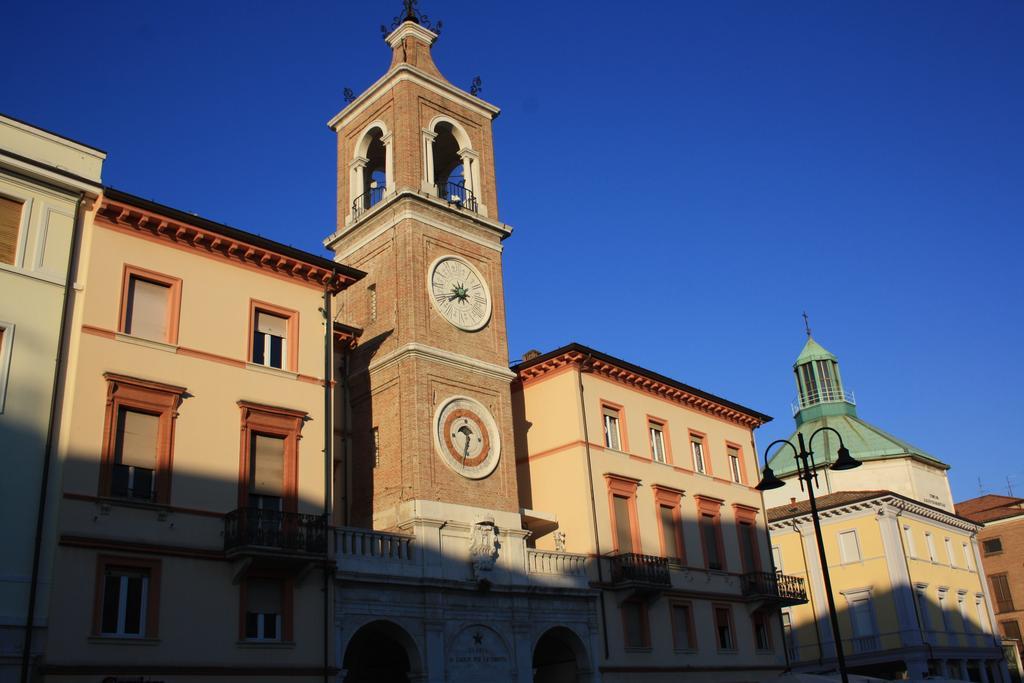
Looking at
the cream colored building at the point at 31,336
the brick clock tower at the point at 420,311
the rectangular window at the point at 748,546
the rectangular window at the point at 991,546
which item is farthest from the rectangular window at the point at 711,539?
the rectangular window at the point at 991,546

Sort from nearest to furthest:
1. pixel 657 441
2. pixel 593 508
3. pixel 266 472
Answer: pixel 266 472, pixel 593 508, pixel 657 441

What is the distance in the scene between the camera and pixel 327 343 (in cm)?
2741

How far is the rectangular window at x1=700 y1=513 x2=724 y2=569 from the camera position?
127ft

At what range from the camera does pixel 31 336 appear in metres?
21.6

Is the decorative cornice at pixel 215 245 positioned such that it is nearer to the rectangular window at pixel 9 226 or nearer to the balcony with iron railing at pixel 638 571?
the rectangular window at pixel 9 226

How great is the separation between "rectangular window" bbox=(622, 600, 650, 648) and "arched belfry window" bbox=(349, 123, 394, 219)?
53.3ft

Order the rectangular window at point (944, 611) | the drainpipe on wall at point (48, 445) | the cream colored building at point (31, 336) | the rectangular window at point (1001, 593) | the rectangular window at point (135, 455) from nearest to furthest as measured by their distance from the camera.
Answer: the drainpipe on wall at point (48, 445), the cream colored building at point (31, 336), the rectangular window at point (135, 455), the rectangular window at point (944, 611), the rectangular window at point (1001, 593)

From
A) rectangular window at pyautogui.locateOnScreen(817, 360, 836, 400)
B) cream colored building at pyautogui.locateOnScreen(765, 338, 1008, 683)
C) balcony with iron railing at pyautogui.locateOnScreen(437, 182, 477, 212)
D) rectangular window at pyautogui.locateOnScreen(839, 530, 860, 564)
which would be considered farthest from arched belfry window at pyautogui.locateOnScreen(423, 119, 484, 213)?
rectangular window at pyautogui.locateOnScreen(817, 360, 836, 400)

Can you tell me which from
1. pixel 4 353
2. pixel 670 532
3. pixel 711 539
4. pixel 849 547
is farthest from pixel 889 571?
pixel 4 353

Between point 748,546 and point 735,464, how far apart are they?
3.61 m

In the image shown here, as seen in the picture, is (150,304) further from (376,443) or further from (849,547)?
(849,547)

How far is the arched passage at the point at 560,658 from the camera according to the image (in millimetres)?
31188

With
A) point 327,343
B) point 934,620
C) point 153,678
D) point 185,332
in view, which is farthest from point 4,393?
point 934,620

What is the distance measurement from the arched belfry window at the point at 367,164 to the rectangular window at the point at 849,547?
Result: 31951 mm
